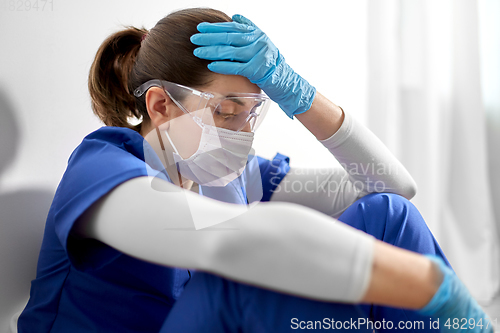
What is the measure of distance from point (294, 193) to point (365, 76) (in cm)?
94

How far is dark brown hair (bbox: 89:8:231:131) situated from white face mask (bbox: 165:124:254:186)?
136mm

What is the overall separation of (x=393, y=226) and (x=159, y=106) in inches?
25.4

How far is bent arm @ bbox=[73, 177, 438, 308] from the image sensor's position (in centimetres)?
55

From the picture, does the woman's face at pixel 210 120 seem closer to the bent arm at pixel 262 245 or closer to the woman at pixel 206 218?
the woman at pixel 206 218

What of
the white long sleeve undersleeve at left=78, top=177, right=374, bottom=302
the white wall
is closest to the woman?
the white long sleeve undersleeve at left=78, top=177, right=374, bottom=302

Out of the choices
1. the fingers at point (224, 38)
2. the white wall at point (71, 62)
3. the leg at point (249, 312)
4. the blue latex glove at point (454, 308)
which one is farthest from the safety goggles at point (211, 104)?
the blue latex glove at point (454, 308)

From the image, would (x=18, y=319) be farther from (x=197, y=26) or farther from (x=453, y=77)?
(x=453, y=77)

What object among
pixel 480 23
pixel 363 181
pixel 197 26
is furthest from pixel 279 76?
pixel 480 23

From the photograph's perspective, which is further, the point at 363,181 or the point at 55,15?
the point at 363,181

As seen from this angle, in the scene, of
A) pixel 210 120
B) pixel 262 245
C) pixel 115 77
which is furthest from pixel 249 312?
pixel 115 77

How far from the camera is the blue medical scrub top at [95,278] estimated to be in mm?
701

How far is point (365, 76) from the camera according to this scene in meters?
1.90

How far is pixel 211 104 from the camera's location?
87 centimetres

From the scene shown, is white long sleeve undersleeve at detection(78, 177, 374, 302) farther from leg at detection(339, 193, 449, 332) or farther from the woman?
leg at detection(339, 193, 449, 332)
